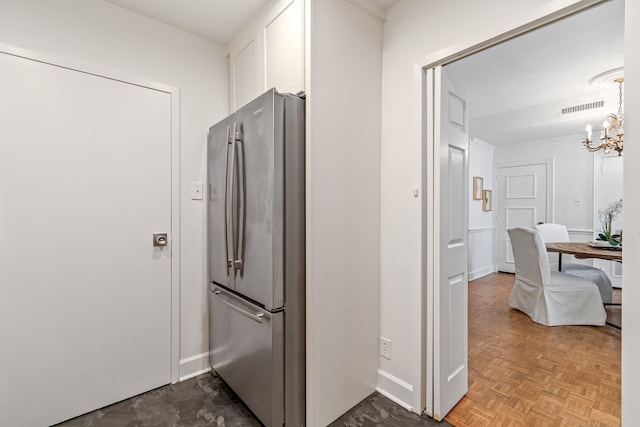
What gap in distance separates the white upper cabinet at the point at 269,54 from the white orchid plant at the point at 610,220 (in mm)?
4176

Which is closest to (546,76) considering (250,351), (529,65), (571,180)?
(529,65)

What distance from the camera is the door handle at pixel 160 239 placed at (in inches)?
80.0

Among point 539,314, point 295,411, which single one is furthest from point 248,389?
point 539,314

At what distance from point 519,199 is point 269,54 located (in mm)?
5650

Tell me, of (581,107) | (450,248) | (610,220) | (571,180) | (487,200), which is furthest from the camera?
(487,200)

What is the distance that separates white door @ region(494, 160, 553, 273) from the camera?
5.32 meters

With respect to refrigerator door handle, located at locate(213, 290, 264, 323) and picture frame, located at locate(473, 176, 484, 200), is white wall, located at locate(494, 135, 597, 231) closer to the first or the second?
picture frame, located at locate(473, 176, 484, 200)

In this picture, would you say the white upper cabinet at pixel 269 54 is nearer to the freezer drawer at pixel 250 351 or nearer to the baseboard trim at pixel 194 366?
the freezer drawer at pixel 250 351

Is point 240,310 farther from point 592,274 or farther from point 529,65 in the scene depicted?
point 592,274

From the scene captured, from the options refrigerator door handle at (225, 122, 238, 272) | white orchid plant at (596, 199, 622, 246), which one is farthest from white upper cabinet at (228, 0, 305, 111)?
white orchid plant at (596, 199, 622, 246)

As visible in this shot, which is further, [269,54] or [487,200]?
[487,200]

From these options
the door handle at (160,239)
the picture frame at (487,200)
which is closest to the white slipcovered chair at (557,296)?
the picture frame at (487,200)

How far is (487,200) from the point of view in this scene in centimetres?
572

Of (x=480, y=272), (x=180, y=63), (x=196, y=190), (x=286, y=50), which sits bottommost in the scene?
(x=480, y=272)
